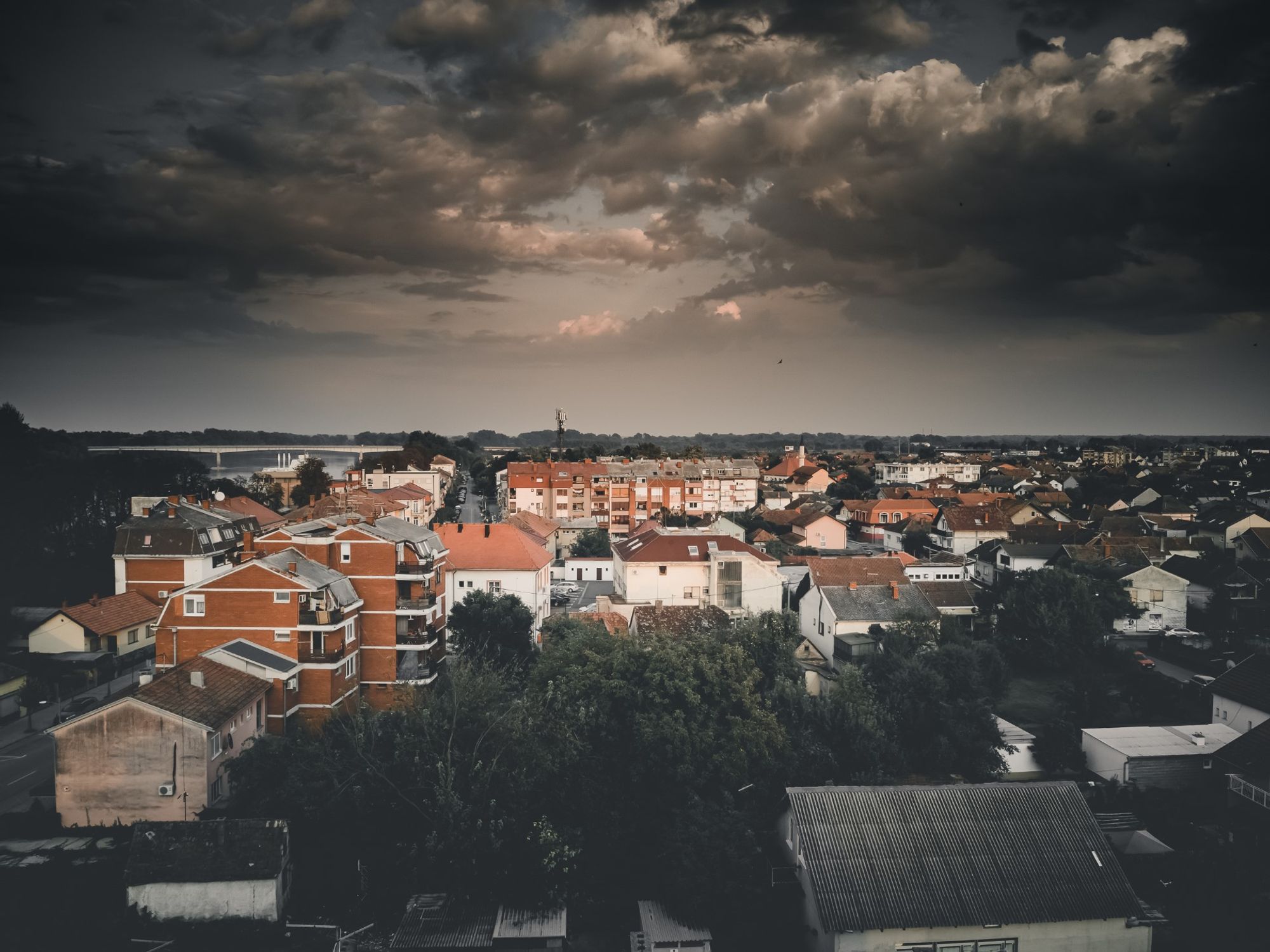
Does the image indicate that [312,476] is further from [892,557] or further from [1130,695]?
[1130,695]

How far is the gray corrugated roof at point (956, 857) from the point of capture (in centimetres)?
1531

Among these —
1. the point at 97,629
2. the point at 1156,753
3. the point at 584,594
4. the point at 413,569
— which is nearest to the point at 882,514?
the point at 584,594

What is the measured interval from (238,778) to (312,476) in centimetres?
5665

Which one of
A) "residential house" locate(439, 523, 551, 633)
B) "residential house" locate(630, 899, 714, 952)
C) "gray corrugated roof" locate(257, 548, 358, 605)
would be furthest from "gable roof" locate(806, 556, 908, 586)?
"residential house" locate(630, 899, 714, 952)

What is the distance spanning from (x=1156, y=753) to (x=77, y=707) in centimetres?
3290

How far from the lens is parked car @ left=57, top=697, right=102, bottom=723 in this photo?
85.9 feet

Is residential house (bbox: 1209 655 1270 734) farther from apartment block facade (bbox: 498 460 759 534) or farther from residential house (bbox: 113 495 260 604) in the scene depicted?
apartment block facade (bbox: 498 460 759 534)

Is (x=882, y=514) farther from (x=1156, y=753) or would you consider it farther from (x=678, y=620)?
(x=1156, y=753)

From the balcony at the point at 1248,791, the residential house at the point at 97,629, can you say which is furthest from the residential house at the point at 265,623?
the balcony at the point at 1248,791

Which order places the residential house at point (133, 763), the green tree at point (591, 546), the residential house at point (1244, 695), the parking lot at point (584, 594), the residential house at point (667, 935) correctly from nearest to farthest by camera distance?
the residential house at point (667, 935), the residential house at point (133, 763), the residential house at point (1244, 695), the parking lot at point (584, 594), the green tree at point (591, 546)

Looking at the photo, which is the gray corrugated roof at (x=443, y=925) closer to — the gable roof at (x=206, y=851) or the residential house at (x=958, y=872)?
the gable roof at (x=206, y=851)

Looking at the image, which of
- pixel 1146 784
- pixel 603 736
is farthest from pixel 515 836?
pixel 1146 784

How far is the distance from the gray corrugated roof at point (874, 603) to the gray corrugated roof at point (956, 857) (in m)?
13.9

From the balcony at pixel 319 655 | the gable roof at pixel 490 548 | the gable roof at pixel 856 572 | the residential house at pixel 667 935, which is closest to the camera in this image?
the residential house at pixel 667 935
